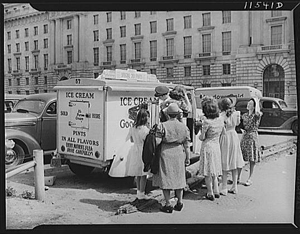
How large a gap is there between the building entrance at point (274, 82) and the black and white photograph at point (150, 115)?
1 centimetres

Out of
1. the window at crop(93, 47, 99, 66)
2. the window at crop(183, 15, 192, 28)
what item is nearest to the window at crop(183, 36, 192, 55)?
the window at crop(183, 15, 192, 28)

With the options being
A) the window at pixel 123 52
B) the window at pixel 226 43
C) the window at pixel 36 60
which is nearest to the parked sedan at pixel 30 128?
the window at pixel 36 60

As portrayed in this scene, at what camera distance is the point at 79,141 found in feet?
12.7

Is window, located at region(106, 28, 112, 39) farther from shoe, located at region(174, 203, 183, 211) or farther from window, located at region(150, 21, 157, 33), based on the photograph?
shoe, located at region(174, 203, 183, 211)

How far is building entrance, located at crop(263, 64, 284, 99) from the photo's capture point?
157 inches

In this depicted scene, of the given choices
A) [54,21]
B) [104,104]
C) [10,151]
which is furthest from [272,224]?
[54,21]

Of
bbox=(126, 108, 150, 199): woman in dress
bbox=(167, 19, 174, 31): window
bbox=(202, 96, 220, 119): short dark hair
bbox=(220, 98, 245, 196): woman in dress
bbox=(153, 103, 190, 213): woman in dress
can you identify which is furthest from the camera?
bbox=(167, 19, 174, 31): window

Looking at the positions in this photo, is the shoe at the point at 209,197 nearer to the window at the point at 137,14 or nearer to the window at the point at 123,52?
the window at the point at 123,52

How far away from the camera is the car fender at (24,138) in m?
3.85

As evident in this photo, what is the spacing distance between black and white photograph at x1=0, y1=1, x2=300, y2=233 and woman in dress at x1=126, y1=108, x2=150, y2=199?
11 mm

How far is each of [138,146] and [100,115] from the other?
0.55 meters

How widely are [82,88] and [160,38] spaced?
1162mm

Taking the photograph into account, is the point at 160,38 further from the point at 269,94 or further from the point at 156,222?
the point at 156,222

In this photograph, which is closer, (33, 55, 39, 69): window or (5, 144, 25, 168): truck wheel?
(5, 144, 25, 168): truck wheel
